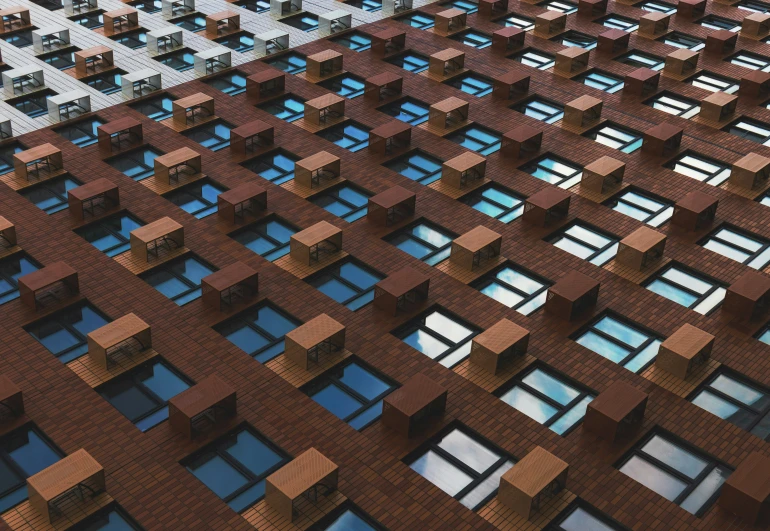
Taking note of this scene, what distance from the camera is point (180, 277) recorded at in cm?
3750

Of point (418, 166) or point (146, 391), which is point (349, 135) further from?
point (146, 391)

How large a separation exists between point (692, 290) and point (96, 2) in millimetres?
43737

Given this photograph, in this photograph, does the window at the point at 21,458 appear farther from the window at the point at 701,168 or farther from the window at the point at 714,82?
the window at the point at 714,82

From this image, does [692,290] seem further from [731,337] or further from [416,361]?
[416,361]

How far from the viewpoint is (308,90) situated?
169 feet

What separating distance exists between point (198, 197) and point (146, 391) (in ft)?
42.1

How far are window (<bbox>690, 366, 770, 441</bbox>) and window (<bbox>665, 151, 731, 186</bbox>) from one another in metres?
13.9

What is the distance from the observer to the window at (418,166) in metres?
44.3

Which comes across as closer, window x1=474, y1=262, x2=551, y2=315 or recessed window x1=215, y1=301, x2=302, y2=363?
recessed window x1=215, y1=301, x2=302, y2=363

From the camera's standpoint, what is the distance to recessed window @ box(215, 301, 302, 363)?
34031 mm

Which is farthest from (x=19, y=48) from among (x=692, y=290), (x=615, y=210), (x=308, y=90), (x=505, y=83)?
(x=692, y=290)

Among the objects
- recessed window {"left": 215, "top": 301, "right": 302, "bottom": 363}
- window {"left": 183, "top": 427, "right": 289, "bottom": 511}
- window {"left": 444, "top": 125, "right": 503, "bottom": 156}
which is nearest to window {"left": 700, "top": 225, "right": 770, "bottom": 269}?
window {"left": 444, "top": 125, "right": 503, "bottom": 156}

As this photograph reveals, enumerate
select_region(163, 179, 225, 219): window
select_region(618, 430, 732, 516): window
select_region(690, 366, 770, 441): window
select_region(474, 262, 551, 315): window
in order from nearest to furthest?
select_region(618, 430, 732, 516): window
select_region(690, 366, 770, 441): window
select_region(474, 262, 551, 315): window
select_region(163, 179, 225, 219): window

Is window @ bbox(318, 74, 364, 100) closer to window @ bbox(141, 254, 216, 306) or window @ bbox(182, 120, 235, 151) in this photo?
window @ bbox(182, 120, 235, 151)
